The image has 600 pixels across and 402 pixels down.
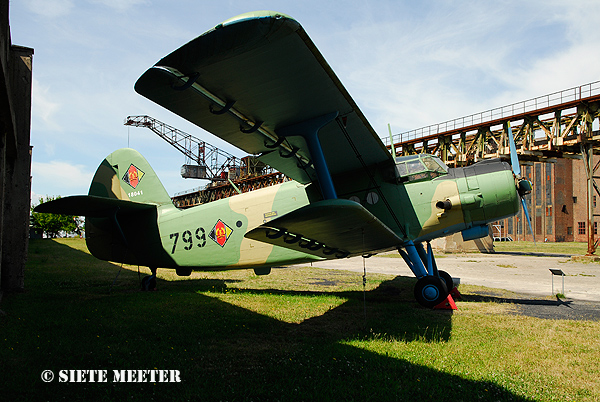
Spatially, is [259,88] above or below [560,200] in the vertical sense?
below

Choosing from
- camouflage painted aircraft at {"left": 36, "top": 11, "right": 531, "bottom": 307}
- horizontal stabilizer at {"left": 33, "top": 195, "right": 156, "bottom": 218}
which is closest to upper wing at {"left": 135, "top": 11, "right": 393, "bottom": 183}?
camouflage painted aircraft at {"left": 36, "top": 11, "right": 531, "bottom": 307}

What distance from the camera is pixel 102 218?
398 inches

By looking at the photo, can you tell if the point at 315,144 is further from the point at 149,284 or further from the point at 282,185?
the point at 149,284

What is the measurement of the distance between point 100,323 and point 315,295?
499 centimetres

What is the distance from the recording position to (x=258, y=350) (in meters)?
4.69

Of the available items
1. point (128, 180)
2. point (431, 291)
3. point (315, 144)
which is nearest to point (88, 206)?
point (128, 180)

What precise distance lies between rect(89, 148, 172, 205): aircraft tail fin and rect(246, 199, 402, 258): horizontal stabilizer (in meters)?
5.61

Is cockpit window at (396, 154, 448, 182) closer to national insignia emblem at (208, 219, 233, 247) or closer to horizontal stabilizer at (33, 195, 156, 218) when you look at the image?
national insignia emblem at (208, 219, 233, 247)

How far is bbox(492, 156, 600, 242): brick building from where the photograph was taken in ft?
174

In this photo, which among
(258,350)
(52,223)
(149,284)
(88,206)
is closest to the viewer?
(258,350)

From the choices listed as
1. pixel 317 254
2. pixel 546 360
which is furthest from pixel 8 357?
pixel 546 360

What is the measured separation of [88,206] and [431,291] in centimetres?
801

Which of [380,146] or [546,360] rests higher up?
[380,146]

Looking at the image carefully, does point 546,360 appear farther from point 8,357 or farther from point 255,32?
point 8,357
